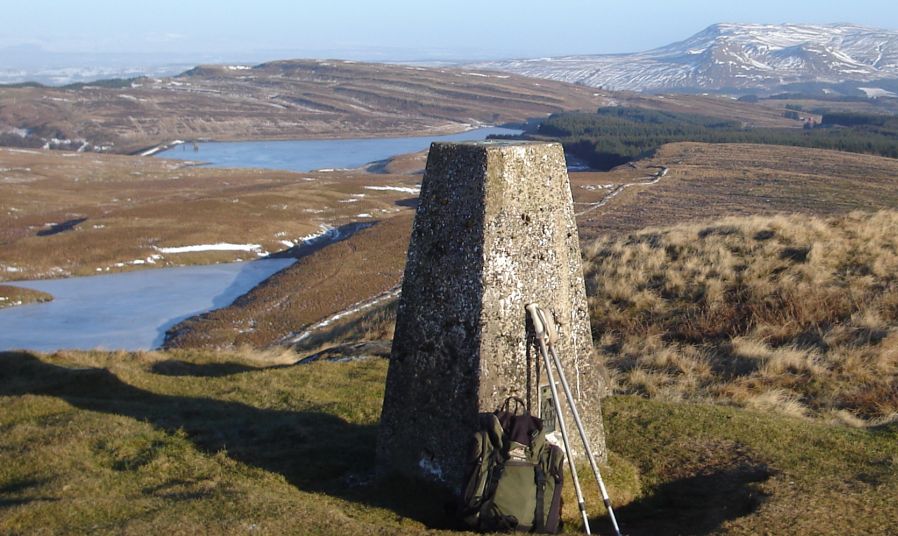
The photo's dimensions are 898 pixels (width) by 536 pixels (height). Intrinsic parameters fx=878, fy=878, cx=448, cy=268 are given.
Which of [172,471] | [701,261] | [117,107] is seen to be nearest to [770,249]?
[701,261]

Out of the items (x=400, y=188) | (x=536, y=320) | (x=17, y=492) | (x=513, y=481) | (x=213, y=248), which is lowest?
(x=213, y=248)

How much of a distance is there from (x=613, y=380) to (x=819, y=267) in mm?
5814

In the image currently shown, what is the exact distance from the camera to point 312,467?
9.20 metres

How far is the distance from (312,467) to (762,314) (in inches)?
391

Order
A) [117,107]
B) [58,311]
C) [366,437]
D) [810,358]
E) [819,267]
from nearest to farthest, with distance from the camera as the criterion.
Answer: [366,437]
[810,358]
[819,267]
[58,311]
[117,107]

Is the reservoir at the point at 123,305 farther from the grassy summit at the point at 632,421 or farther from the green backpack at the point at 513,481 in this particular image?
the green backpack at the point at 513,481

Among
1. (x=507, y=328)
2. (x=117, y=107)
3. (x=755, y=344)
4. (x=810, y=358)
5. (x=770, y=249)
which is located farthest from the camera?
(x=117, y=107)

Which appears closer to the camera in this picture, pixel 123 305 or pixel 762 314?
pixel 762 314

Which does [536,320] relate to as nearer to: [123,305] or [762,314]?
[762,314]

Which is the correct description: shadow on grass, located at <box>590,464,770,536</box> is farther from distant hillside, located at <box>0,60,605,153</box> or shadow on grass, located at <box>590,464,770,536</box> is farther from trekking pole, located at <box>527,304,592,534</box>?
distant hillside, located at <box>0,60,605,153</box>

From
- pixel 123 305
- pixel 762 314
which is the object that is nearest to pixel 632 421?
pixel 762 314

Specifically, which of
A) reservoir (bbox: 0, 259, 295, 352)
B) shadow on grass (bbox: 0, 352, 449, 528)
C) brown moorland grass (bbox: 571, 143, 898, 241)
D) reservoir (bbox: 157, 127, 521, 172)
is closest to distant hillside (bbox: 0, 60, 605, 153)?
reservoir (bbox: 157, 127, 521, 172)

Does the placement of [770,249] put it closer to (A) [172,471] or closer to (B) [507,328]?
(B) [507,328]

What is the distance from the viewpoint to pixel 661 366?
14.6 meters
